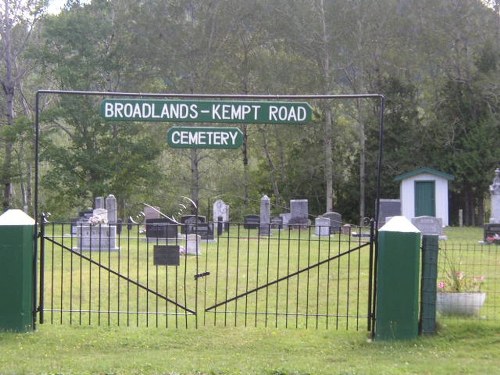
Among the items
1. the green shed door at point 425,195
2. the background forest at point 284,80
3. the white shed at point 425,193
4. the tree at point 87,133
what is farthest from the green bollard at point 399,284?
the tree at point 87,133

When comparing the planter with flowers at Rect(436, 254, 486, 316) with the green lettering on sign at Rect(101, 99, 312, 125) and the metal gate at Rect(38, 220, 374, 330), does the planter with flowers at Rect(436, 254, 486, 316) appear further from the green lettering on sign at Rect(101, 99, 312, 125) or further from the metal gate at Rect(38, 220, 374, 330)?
the green lettering on sign at Rect(101, 99, 312, 125)

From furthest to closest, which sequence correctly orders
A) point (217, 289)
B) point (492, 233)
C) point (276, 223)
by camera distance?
point (492, 233), point (217, 289), point (276, 223)

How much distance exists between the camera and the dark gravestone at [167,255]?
10359 millimetres

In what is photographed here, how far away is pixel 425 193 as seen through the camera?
109 feet

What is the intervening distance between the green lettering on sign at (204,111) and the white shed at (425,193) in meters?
24.2

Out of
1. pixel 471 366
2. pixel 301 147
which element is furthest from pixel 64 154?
pixel 471 366

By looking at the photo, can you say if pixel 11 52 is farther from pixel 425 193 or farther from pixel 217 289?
pixel 217 289

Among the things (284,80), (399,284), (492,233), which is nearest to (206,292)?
(399,284)

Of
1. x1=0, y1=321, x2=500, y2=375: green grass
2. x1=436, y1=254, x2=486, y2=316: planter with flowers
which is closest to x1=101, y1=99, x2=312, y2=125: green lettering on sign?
x1=0, y1=321, x2=500, y2=375: green grass

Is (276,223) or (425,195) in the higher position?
(425,195)

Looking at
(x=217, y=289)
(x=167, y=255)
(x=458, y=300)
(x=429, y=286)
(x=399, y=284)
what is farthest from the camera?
(x=217, y=289)

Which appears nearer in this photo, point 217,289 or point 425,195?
point 217,289

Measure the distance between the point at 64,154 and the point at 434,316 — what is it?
30.7m

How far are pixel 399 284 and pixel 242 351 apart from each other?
193cm
